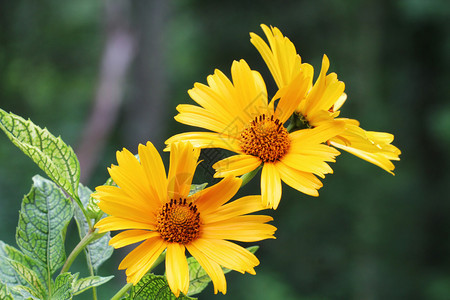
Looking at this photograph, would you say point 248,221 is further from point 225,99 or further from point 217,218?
point 225,99

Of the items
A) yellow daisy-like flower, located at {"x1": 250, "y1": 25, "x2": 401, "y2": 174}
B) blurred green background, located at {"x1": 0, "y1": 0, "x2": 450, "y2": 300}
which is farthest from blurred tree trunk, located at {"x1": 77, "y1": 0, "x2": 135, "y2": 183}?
yellow daisy-like flower, located at {"x1": 250, "y1": 25, "x2": 401, "y2": 174}

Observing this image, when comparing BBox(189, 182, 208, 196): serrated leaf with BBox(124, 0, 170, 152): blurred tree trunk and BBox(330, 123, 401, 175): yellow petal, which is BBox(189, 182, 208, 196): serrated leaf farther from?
BBox(124, 0, 170, 152): blurred tree trunk

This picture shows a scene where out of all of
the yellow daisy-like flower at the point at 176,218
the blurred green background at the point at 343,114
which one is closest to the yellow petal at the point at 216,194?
the yellow daisy-like flower at the point at 176,218

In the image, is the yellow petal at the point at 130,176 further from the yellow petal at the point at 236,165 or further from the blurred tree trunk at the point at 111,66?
the blurred tree trunk at the point at 111,66

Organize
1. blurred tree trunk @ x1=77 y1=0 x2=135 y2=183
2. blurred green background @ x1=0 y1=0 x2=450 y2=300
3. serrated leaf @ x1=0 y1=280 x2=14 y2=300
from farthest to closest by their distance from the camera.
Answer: blurred green background @ x1=0 y1=0 x2=450 y2=300 < blurred tree trunk @ x1=77 y1=0 x2=135 y2=183 < serrated leaf @ x1=0 y1=280 x2=14 y2=300

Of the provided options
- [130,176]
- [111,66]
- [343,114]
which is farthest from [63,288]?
[343,114]

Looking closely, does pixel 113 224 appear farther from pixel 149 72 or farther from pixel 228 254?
pixel 149 72

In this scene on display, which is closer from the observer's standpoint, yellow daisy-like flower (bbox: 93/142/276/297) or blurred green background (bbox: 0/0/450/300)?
yellow daisy-like flower (bbox: 93/142/276/297)
